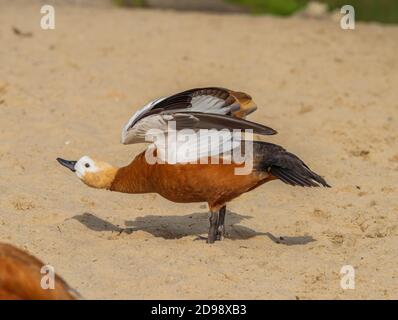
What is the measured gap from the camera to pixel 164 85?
10719 millimetres

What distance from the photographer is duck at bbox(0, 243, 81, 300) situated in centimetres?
494

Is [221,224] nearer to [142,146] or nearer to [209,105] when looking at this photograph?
[209,105]

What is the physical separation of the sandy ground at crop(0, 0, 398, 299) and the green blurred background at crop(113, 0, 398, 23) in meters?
1.32

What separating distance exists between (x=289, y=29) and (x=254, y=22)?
686 millimetres

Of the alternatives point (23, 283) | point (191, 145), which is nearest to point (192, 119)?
point (191, 145)

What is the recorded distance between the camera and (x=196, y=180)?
6887mm

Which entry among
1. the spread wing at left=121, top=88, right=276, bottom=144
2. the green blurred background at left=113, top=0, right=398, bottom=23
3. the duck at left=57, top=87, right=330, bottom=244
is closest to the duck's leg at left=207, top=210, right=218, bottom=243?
the duck at left=57, top=87, right=330, bottom=244

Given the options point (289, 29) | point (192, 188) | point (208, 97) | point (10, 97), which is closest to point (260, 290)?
point (192, 188)

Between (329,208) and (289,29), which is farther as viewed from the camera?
(289,29)

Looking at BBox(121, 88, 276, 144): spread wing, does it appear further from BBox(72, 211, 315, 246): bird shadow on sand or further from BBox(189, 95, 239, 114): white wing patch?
BBox(72, 211, 315, 246): bird shadow on sand

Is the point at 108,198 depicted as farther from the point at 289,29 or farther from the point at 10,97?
the point at 289,29

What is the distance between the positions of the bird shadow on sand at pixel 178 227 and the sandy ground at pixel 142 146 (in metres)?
0.02

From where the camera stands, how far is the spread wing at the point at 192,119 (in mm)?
6727
